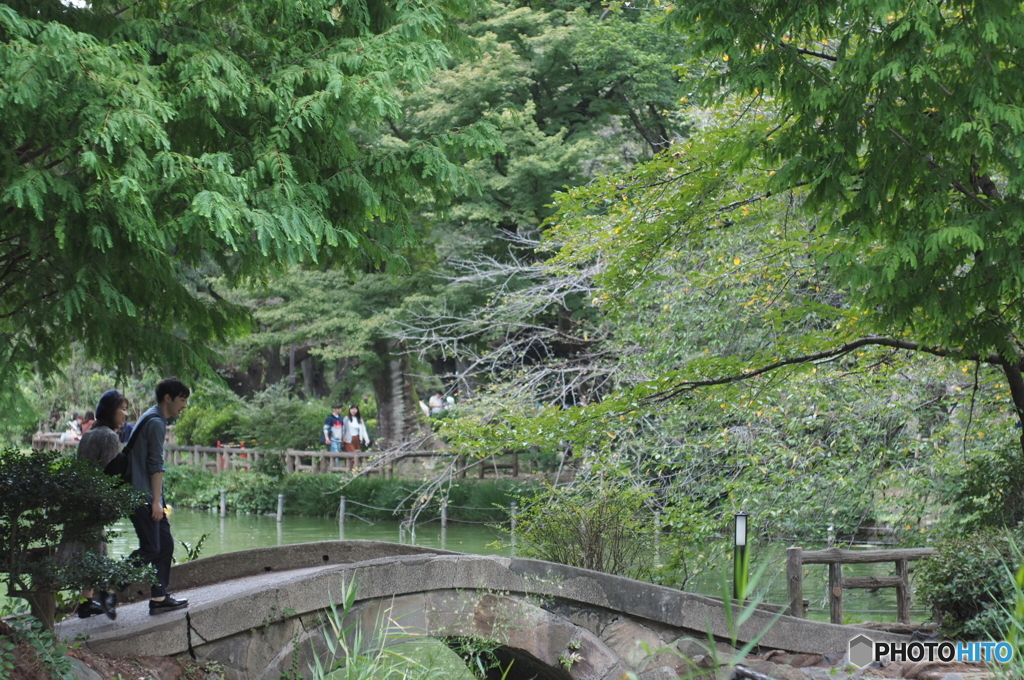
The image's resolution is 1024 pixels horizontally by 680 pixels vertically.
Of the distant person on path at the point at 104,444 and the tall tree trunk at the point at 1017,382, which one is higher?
the tall tree trunk at the point at 1017,382

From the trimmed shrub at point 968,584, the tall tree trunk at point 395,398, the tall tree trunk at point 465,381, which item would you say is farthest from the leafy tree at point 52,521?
the tall tree trunk at point 395,398

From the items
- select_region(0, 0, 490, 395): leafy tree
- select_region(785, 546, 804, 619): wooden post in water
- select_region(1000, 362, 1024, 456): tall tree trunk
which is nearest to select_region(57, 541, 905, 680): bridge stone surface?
select_region(785, 546, 804, 619): wooden post in water

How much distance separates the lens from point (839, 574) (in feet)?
30.3

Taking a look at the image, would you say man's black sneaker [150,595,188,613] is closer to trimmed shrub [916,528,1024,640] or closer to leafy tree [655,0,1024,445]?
leafy tree [655,0,1024,445]

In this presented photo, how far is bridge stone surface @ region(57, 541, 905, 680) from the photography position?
6.26 metres

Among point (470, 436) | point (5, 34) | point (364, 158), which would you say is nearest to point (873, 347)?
point (470, 436)

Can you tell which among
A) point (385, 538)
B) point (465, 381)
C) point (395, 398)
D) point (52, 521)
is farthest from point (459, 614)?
point (395, 398)

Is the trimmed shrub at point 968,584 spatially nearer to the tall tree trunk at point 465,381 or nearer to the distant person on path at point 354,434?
the tall tree trunk at point 465,381

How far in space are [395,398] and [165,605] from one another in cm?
2111

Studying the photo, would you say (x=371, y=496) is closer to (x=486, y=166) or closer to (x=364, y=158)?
(x=486, y=166)

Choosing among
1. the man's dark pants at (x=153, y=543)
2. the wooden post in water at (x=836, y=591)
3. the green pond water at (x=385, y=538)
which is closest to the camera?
the man's dark pants at (x=153, y=543)

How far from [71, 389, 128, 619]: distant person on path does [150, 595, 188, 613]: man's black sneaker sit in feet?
0.98

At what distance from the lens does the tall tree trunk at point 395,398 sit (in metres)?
27.0

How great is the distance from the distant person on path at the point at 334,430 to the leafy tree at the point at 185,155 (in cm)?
1891
